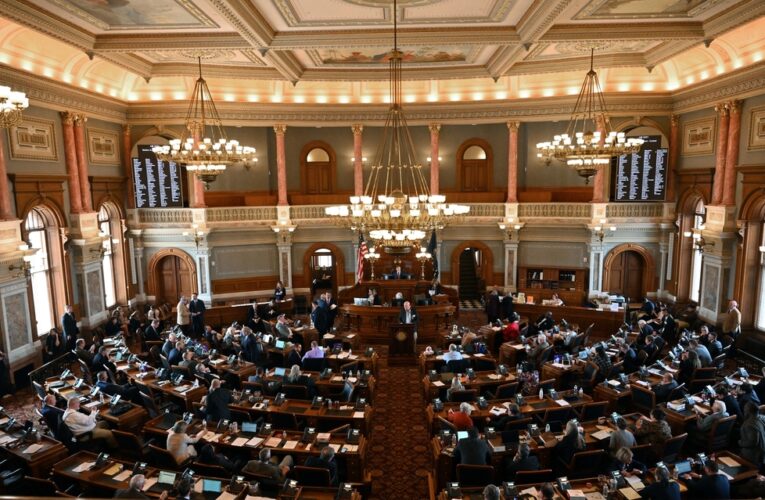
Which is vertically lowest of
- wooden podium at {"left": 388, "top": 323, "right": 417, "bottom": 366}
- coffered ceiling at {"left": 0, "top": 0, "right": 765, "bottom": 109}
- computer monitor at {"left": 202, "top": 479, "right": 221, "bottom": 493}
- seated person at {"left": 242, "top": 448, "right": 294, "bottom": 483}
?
wooden podium at {"left": 388, "top": 323, "right": 417, "bottom": 366}

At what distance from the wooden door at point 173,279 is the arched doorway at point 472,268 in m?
10.7

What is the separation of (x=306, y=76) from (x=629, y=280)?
1419 centimetres

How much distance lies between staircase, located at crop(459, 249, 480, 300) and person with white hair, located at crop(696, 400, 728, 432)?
13.7 metres

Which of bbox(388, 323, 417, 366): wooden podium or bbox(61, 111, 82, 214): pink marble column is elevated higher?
bbox(61, 111, 82, 214): pink marble column

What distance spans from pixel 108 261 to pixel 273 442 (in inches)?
522

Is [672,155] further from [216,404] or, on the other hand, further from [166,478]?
[166,478]

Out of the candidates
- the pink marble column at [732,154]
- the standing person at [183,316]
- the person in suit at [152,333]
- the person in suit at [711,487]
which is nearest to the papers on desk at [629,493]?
the person in suit at [711,487]

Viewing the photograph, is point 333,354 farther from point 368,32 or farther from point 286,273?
point 286,273

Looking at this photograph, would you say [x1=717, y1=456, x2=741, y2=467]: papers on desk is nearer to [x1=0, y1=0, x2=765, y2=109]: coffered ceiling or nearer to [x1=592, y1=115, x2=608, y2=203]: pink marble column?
[x1=0, y1=0, x2=765, y2=109]: coffered ceiling

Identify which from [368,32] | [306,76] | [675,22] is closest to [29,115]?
[306,76]

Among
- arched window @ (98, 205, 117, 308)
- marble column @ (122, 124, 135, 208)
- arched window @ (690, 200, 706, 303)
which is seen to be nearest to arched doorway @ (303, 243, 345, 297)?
marble column @ (122, 124, 135, 208)

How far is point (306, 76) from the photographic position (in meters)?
16.9

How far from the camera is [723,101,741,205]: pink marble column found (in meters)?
14.5

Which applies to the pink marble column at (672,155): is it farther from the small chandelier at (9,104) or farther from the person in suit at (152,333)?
the small chandelier at (9,104)
